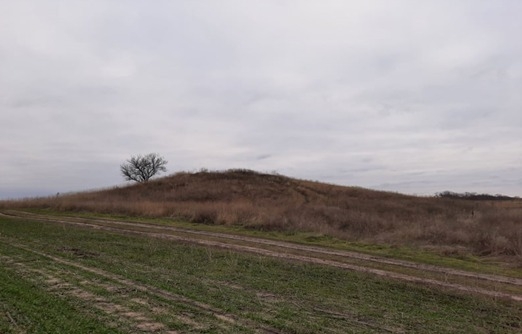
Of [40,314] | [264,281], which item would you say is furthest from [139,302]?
[264,281]

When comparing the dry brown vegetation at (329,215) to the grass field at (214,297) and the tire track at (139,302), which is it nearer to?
the grass field at (214,297)

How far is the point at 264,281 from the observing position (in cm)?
1021

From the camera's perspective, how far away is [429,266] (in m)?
14.5

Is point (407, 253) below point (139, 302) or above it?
above

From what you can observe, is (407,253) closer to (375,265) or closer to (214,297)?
(375,265)

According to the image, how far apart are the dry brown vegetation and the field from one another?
0.61 feet

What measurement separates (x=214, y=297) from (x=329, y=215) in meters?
21.3

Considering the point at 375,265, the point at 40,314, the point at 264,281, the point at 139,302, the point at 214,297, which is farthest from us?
the point at 375,265

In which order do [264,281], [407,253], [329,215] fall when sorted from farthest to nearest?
[329,215] → [407,253] → [264,281]

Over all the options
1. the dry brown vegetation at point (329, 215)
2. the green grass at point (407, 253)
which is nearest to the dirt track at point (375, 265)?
the green grass at point (407, 253)

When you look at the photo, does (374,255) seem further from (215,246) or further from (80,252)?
(80,252)

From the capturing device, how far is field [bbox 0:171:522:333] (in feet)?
22.0

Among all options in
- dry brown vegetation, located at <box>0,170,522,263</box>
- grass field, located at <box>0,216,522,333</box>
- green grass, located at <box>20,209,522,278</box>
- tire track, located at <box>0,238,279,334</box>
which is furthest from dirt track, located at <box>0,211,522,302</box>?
tire track, located at <box>0,238,279,334</box>

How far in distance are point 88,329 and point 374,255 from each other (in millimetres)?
12415
